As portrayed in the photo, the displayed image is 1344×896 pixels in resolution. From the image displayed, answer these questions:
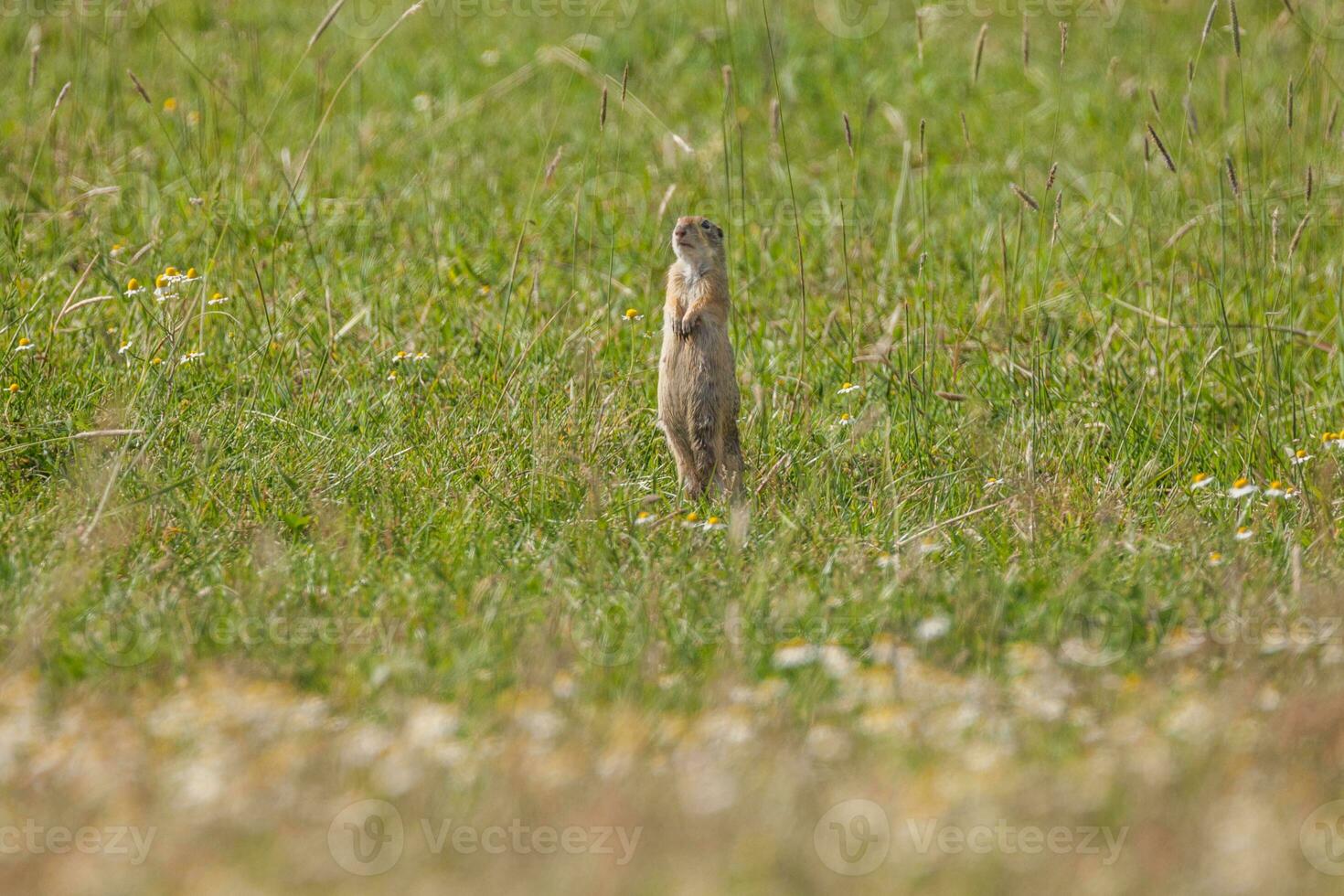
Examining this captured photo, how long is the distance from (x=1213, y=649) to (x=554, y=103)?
18.8 feet

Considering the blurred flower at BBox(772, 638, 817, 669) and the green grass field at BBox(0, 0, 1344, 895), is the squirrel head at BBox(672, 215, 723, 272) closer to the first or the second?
the green grass field at BBox(0, 0, 1344, 895)

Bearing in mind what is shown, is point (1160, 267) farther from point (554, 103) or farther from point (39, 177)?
point (39, 177)

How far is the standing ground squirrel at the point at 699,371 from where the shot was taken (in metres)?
4.77

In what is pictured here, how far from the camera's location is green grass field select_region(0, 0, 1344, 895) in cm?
296

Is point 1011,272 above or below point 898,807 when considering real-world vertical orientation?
below

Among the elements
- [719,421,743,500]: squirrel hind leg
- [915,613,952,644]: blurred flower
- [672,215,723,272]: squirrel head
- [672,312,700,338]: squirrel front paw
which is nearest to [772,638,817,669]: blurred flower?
[915,613,952,644]: blurred flower

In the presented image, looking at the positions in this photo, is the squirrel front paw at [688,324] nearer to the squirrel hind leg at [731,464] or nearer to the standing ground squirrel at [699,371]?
the standing ground squirrel at [699,371]

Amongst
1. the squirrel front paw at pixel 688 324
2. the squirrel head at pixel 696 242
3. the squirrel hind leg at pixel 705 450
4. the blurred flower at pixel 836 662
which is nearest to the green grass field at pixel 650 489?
the blurred flower at pixel 836 662

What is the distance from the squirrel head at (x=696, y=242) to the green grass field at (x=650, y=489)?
0.33m

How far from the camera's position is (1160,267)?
22.6ft

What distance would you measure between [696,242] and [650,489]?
821 millimetres

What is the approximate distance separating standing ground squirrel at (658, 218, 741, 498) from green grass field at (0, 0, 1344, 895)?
152mm

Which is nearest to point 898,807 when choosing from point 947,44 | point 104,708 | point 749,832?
point 749,832

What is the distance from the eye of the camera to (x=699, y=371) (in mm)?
4758
